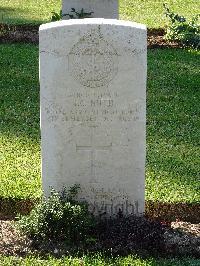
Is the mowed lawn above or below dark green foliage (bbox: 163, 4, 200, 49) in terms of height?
below

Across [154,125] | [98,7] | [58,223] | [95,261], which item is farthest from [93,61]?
[98,7]

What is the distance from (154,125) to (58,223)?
349 cm

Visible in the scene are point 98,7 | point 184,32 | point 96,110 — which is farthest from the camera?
point 184,32

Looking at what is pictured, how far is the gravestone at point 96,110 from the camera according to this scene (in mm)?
5617

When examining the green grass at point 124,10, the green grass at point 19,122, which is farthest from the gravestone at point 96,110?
the green grass at point 124,10

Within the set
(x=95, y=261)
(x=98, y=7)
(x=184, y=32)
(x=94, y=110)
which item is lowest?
(x=95, y=261)

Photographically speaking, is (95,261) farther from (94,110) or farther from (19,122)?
(19,122)

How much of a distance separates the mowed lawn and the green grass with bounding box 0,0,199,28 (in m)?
3.08

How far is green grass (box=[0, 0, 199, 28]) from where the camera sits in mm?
15903

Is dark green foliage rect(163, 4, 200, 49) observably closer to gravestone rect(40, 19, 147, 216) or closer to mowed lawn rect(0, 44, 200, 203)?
mowed lawn rect(0, 44, 200, 203)

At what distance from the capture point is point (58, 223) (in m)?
5.63

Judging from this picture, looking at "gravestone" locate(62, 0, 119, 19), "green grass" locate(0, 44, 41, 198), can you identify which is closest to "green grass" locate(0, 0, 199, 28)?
"gravestone" locate(62, 0, 119, 19)

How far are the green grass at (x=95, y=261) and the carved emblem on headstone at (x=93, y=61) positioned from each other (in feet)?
4.56

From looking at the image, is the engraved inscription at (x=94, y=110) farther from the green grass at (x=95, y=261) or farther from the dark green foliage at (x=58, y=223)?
the green grass at (x=95, y=261)
